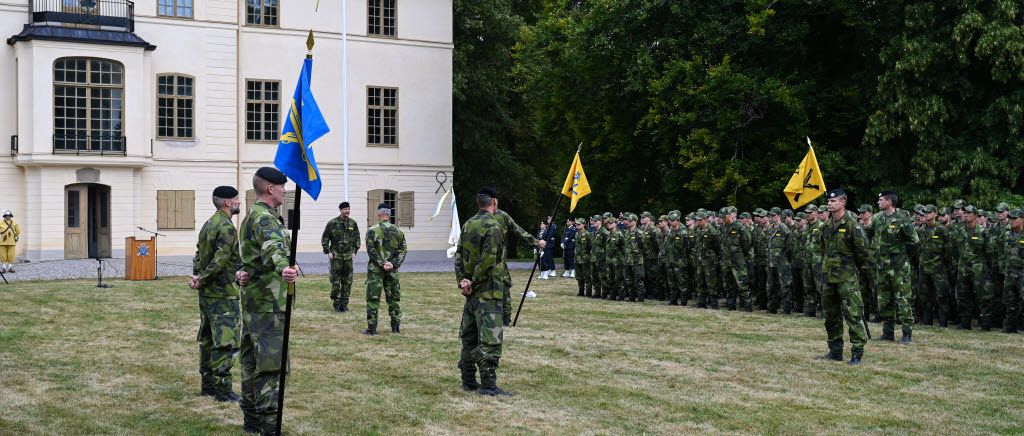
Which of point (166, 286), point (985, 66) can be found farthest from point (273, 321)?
point (985, 66)

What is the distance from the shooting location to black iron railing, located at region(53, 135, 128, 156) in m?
30.8

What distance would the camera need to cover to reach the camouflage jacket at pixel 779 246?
1797cm

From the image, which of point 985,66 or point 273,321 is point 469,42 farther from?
point 273,321

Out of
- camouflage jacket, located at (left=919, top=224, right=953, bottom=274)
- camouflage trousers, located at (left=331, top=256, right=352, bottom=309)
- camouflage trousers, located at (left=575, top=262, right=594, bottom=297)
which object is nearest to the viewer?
camouflage jacket, located at (left=919, top=224, right=953, bottom=274)

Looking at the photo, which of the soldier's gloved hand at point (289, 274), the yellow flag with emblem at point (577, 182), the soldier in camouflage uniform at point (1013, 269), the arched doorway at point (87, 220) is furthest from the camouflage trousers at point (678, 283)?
the arched doorway at point (87, 220)

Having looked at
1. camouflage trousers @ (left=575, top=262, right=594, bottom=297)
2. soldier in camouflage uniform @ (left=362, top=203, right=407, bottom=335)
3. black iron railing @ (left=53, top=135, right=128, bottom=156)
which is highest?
black iron railing @ (left=53, top=135, right=128, bottom=156)

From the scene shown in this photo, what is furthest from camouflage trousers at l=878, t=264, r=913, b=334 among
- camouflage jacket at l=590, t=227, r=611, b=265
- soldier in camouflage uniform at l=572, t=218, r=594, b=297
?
soldier in camouflage uniform at l=572, t=218, r=594, b=297

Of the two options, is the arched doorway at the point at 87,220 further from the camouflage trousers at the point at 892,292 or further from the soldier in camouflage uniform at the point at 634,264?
the camouflage trousers at the point at 892,292

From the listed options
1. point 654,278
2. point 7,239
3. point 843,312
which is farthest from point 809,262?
point 7,239

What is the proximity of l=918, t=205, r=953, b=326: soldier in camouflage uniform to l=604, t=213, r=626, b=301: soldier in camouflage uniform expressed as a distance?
732cm

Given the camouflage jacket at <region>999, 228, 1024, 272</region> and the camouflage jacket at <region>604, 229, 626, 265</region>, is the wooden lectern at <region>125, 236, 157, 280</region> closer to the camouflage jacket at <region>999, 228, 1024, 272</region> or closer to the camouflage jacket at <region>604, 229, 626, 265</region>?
the camouflage jacket at <region>604, 229, 626, 265</region>

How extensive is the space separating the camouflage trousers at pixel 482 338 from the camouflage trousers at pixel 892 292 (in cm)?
708

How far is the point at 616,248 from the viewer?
72.8ft

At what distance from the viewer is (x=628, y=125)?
109 feet
